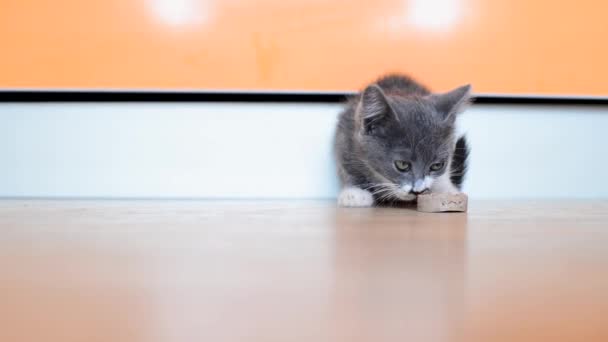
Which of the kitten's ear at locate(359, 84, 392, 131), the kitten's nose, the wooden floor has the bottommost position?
the wooden floor

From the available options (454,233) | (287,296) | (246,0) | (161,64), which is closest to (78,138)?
(161,64)

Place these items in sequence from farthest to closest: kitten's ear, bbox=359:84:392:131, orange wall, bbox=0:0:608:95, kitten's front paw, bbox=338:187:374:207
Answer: orange wall, bbox=0:0:608:95, kitten's front paw, bbox=338:187:374:207, kitten's ear, bbox=359:84:392:131

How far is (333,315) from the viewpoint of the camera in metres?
0.42

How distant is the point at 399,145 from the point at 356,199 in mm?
219

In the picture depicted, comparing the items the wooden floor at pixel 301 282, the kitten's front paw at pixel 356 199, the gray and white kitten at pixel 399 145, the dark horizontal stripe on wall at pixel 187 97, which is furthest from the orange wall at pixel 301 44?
the wooden floor at pixel 301 282

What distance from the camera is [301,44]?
1.94 metres

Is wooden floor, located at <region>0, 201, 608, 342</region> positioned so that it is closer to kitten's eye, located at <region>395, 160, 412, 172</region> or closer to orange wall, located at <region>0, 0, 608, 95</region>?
kitten's eye, located at <region>395, 160, 412, 172</region>

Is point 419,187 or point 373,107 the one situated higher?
point 373,107

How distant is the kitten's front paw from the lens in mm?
1586

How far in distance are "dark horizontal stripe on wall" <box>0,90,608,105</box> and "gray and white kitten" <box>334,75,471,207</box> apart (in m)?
0.33

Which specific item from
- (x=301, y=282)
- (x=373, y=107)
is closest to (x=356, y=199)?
(x=373, y=107)

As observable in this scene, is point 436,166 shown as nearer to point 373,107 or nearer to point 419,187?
point 419,187

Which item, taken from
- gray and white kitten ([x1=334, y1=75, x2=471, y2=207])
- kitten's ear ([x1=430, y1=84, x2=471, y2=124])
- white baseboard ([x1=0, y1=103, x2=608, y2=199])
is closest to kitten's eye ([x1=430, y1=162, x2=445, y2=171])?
gray and white kitten ([x1=334, y1=75, x2=471, y2=207])

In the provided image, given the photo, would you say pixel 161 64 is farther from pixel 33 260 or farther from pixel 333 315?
pixel 333 315
